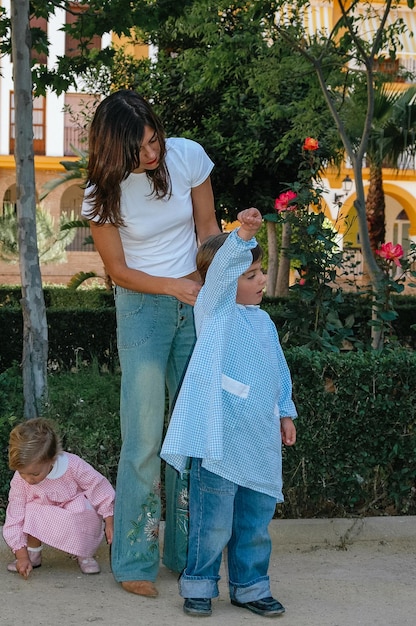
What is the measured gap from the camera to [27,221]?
525cm

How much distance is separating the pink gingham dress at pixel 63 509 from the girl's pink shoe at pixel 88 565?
0.02 meters

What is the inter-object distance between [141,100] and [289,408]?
121cm

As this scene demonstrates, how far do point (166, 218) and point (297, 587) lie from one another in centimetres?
147

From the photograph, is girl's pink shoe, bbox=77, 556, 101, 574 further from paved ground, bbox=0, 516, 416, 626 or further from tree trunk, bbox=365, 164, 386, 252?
tree trunk, bbox=365, 164, 386, 252

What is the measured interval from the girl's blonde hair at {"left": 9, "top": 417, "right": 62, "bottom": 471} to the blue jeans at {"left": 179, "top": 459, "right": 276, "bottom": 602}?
27.3 inches

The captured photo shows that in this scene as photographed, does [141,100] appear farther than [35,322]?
No

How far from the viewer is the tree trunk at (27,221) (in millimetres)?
5168

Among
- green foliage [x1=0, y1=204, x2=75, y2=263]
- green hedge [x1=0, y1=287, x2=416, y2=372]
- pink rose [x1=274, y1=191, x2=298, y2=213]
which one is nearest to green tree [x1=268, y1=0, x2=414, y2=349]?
green hedge [x1=0, y1=287, x2=416, y2=372]

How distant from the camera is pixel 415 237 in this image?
3198 centimetres

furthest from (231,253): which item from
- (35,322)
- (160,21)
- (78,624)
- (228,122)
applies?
(228,122)

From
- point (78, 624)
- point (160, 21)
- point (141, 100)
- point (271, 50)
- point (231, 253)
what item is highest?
point (271, 50)

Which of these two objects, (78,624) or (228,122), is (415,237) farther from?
(78,624)

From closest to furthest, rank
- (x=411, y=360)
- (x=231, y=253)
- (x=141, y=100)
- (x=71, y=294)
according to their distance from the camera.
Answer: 1. (x=231, y=253)
2. (x=141, y=100)
3. (x=411, y=360)
4. (x=71, y=294)

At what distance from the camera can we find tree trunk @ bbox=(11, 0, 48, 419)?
5.17 m
